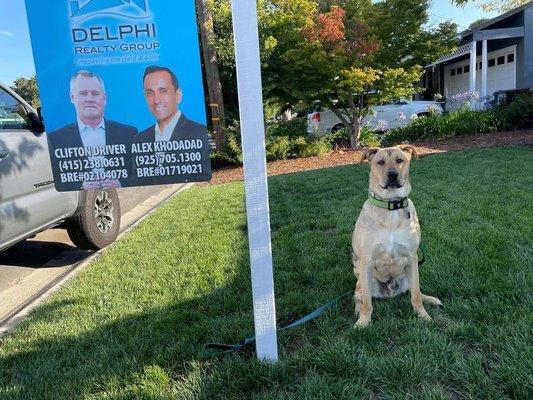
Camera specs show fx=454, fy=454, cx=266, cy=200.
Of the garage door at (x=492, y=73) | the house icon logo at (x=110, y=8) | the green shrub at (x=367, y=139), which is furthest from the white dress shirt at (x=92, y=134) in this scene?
the garage door at (x=492, y=73)

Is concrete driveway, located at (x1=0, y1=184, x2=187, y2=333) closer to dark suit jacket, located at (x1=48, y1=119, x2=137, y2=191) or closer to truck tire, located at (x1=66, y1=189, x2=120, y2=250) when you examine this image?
truck tire, located at (x1=66, y1=189, x2=120, y2=250)

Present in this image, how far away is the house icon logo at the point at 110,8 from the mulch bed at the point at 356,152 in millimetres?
7793

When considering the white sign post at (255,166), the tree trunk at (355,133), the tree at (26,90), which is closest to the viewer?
the white sign post at (255,166)

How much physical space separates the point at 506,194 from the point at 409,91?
27.3 feet

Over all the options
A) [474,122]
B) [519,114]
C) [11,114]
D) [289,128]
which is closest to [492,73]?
[519,114]

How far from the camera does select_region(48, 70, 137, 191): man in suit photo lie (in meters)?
2.45

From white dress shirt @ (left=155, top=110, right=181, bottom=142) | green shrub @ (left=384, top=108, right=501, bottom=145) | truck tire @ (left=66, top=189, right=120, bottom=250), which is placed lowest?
truck tire @ (left=66, top=189, right=120, bottom=250)

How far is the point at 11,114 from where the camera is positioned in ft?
13.5

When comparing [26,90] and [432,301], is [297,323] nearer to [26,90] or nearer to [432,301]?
[432,301]

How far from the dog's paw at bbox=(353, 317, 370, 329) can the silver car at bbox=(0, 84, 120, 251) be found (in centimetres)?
281

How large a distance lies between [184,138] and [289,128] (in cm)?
1082

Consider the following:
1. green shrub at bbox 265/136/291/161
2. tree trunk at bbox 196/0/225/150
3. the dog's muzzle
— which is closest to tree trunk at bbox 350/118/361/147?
green shrub at bbox 265/136/291/161

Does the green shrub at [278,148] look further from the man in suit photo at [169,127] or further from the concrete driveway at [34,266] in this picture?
the man in suit photo at [169,127]

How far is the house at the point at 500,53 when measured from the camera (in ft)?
59.3
